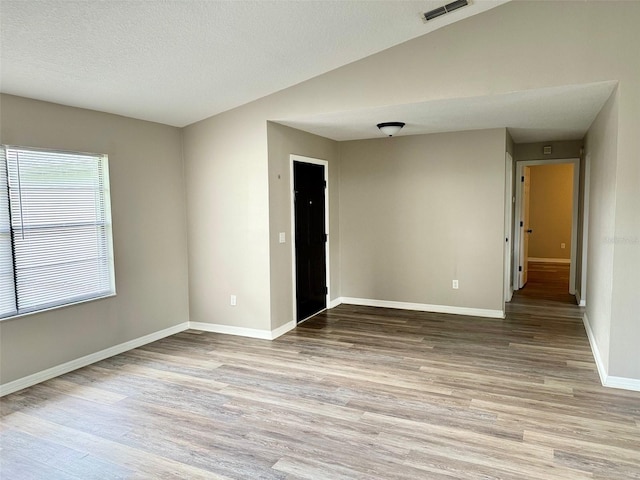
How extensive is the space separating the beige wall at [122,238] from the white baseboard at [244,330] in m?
0.25

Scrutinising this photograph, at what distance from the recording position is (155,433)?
291cm

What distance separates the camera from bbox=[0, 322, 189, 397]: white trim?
361 centimetres

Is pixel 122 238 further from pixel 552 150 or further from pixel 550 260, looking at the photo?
pixel 550 260

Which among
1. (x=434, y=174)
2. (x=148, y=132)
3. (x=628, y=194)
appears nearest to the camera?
(x=628, y=194)

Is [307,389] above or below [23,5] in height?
below

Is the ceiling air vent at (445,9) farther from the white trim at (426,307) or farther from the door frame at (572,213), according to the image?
the door frame at (572,213)

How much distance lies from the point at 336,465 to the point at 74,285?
9.71ft

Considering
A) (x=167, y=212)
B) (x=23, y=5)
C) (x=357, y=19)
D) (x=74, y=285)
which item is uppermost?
(x=357, y=19)

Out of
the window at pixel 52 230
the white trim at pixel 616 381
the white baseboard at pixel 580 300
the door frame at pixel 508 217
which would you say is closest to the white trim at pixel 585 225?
the white baseboard at pixel 580 300

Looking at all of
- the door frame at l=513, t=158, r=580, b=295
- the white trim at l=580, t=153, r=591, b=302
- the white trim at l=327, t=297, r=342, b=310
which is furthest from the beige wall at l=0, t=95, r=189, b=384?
the white trim at l=580, t=153, r=591, b=302

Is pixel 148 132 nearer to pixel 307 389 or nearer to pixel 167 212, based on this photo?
pixel 167 212

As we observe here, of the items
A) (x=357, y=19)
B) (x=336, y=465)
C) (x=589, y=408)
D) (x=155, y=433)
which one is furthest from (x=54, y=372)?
(x=589, y=408)

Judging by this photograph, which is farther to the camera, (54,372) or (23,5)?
(54,372)

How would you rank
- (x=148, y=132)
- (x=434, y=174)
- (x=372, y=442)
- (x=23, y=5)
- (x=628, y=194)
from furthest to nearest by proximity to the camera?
(x=434, y=174) < (x=148, y=132) < (x=628, y=194) < (x=372, y=442) < (x=23, y=5)
